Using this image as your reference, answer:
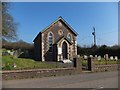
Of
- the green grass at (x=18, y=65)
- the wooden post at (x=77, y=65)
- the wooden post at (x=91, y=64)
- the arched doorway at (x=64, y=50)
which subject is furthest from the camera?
the arched doorway at (x=64, y=50)

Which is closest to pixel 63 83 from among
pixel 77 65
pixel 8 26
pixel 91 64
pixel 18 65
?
pixel 77 65

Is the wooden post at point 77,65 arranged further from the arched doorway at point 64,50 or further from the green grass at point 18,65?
the arched doorway at point 64,50

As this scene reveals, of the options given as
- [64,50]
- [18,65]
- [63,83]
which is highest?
[64,50]

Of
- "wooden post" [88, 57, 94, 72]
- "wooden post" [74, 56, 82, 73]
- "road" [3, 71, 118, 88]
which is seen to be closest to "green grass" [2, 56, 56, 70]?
"wooden post" [74, 56, 82, 73]

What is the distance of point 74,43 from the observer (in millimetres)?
52750

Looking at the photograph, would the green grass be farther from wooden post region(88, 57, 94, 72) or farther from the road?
the road

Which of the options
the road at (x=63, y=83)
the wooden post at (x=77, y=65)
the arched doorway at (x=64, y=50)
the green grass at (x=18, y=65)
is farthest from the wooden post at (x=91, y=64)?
the arched doorway at (x=64, y=50)

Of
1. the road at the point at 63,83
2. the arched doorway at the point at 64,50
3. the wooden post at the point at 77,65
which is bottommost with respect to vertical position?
the road at the point at 63,83

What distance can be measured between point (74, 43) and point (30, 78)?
3086cm

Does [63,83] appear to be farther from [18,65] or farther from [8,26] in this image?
[8,26]

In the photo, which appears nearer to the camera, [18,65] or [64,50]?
[18,65]

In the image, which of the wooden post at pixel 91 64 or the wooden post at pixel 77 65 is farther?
the wooden post at pixel 91 64

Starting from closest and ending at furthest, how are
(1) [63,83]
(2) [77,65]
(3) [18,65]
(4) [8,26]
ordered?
(1) [63,83], (2) [77,65], (3) [18,65], (4) [8,26]

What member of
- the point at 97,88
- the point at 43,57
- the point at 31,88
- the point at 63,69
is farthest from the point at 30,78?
the point at 43,57
